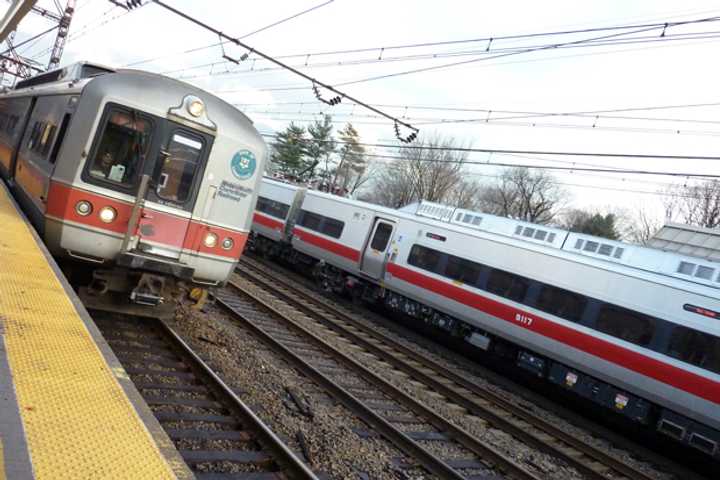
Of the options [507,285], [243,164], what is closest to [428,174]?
[507,285]

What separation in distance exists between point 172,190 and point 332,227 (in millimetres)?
11790

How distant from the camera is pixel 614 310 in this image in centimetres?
1040

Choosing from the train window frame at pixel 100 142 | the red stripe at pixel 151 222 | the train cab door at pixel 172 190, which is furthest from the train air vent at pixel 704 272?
the train window frame at pixel 100 142

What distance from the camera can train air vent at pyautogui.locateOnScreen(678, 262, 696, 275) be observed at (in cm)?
1034

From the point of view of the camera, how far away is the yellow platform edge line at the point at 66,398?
8.28 ft

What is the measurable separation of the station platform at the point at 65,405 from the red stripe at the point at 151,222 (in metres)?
1.71

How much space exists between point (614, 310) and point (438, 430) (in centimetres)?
548

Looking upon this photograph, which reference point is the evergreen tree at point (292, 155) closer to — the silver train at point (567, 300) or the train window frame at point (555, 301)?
the silver train at point (567, 300)

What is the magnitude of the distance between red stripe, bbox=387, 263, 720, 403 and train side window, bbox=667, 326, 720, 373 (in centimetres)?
25

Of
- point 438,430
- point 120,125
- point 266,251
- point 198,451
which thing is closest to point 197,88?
point 120,125

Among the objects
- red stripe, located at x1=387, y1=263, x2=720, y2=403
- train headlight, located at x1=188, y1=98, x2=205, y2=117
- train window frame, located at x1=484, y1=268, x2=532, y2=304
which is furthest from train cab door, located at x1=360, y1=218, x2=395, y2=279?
train headlight, located at x1=188, y1=98, x2=205, y2=117

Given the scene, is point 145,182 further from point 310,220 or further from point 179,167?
point 310,220

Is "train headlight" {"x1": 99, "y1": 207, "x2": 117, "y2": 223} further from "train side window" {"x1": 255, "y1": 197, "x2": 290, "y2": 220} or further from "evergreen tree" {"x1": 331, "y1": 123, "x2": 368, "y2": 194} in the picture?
"evergreen tree" {"x1": 331, "y1": 123, "x2": 368, "y2": 194}

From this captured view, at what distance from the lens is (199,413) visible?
209 inches
